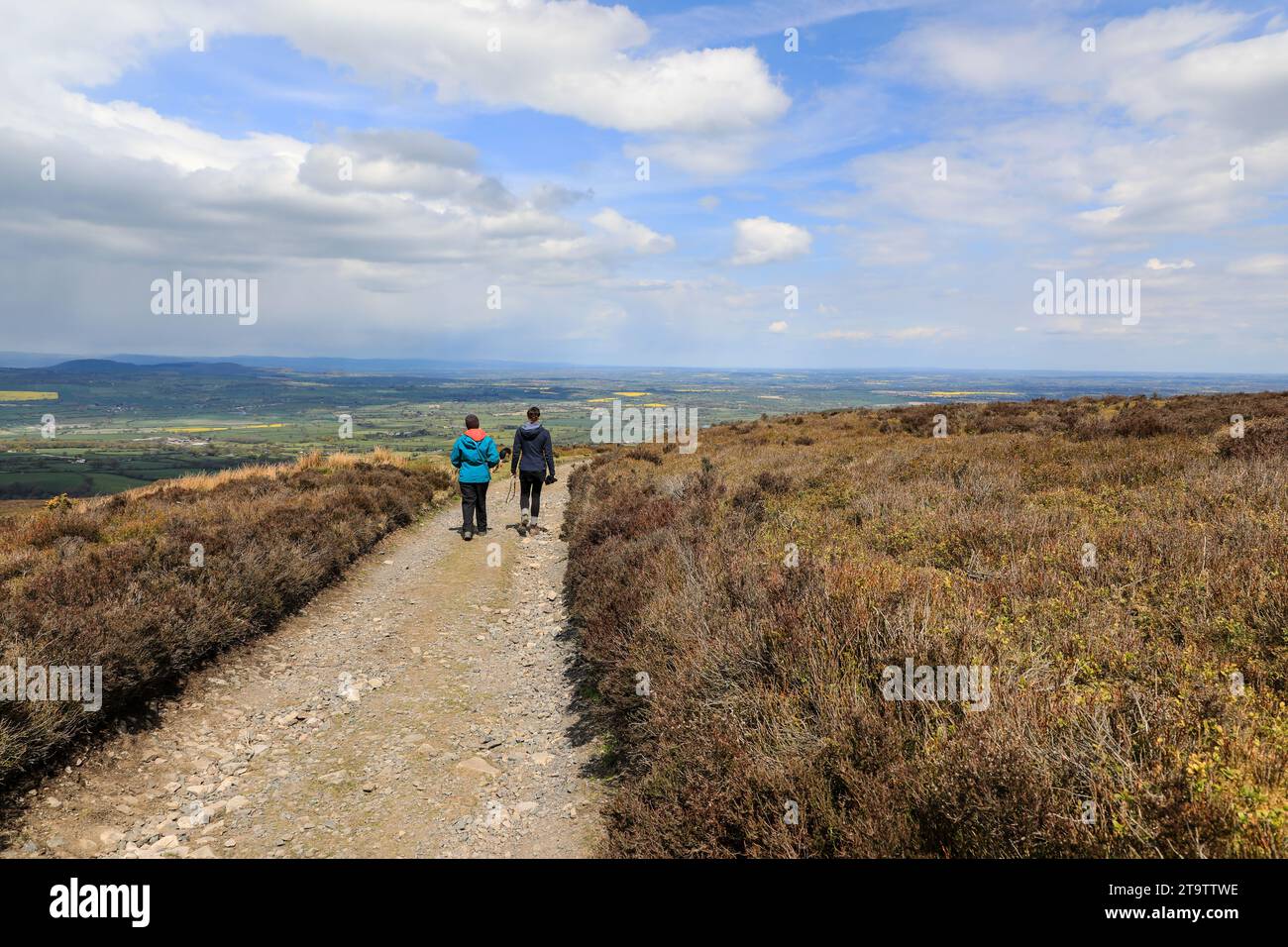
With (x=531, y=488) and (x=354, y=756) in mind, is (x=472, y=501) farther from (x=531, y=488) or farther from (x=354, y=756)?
(x=354, y=756)

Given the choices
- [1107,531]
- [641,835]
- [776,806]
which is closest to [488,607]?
[641,835]

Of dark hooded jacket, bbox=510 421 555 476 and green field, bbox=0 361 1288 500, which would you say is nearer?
dark hooded jacket, bbox=510 421 555 476

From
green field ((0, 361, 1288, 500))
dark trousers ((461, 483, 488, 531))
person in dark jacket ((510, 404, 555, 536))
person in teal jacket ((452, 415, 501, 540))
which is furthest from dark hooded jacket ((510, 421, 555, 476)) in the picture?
green field ((0, 361, 1288, 500))

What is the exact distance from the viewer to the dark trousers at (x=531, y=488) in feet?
46.2

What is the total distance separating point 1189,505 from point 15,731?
1195 cm

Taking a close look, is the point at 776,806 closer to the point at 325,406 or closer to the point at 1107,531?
the point at 1107,531

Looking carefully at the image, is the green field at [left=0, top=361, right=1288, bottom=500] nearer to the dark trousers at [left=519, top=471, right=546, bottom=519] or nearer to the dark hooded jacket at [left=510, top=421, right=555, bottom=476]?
the dark trousers at [left=519, top=471, right=546, bottom=519]

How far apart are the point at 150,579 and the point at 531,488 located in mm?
8137

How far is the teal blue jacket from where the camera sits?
13.0 meters

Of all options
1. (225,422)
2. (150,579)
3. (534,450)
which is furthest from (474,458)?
(225,422)

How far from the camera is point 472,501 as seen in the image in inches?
538

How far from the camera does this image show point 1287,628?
3.92 metres

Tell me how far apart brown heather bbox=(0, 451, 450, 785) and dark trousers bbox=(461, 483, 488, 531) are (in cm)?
195

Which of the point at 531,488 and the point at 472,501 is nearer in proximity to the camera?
the point at 472,501
